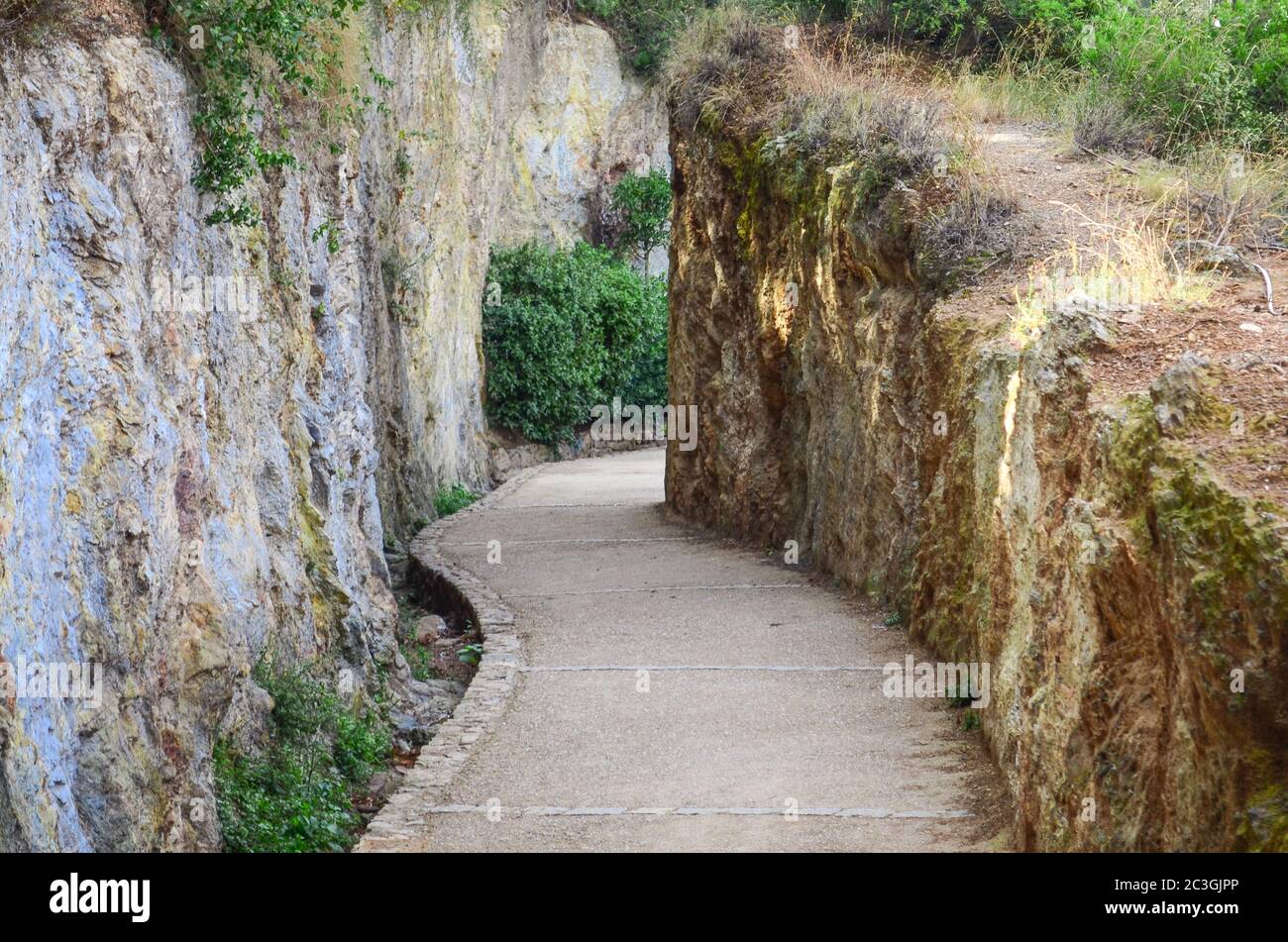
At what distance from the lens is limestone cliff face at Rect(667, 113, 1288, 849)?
4.07 meters

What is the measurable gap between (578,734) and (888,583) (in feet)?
12.1

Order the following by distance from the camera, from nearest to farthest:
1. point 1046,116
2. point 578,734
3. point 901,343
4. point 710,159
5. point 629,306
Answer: point 578,734 < point 901,343 < point 1046,116 < point 710,159 < point 629,306

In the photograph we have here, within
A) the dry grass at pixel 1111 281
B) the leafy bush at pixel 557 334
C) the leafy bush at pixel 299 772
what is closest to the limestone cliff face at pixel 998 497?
the dry grass at pixel 1111 281

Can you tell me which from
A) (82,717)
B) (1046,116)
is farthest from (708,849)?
(1046,116)

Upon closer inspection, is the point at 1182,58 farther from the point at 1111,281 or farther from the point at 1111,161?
the point at 1111,281

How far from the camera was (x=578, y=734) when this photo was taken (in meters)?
8.51

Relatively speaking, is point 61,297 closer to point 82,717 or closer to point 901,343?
point 82,717

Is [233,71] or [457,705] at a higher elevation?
[233,71]

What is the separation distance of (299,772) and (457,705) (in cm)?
199

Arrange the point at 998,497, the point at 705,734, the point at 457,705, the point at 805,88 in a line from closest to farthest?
1. the point at 998,497
2. the point at 705,734
3. the point at 457,705
4. the point at 805,88

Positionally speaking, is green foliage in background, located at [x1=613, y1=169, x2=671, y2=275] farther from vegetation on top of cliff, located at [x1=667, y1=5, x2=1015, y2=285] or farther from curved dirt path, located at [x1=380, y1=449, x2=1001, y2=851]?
curved dirt path, located at [x1=380, y1=449, x2=1001, y2=851]

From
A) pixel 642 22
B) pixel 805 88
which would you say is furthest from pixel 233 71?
pixel 642 22

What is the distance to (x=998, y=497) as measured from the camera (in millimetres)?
7562

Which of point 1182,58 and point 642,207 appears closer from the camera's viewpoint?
point 1182,58
